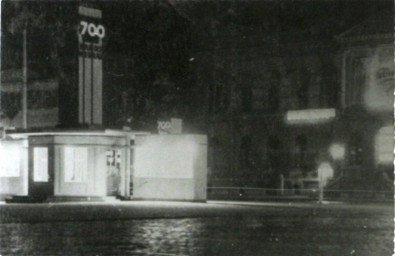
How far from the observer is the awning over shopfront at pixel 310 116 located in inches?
2309

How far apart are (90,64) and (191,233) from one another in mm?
17010

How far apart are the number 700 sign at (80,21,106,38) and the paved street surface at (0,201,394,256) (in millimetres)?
8778

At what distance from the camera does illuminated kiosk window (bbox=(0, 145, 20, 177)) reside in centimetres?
3569

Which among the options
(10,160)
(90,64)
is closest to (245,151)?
(10,160)

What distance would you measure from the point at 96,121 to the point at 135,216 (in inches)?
470

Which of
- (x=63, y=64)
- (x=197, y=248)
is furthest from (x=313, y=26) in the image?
(x=197, y=248)

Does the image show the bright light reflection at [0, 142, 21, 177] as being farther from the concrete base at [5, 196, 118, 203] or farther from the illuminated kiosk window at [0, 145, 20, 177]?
the concrete base at [5, 196, 118, 203]

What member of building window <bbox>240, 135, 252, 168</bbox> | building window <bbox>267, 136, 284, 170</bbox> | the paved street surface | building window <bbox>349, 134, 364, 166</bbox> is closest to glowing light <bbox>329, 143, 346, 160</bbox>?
building window <bbox>349, 134, 364, 166</bbox>

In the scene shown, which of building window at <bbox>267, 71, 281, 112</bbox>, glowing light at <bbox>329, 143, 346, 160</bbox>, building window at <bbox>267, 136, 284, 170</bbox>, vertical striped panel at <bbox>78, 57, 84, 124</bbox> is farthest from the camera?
building window at <bbox>267, 71, 281, 112</bbox>

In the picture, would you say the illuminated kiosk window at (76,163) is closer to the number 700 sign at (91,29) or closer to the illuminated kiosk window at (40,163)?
the illuminated kiosk window at (40,163)

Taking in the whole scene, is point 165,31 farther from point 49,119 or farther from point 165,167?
point 165,167

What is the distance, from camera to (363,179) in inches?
2008

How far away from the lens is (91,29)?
3278cm

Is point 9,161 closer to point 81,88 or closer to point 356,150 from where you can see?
point 81,88
